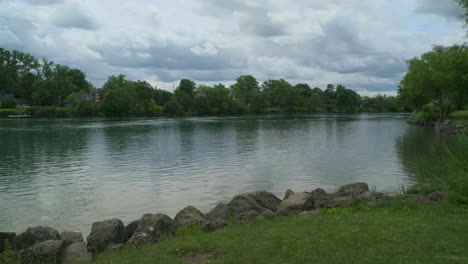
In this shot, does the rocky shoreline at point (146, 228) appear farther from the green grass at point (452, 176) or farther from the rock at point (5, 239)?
the green grass at point (452, 176)

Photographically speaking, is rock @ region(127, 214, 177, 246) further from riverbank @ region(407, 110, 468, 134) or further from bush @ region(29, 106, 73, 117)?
bush @ region(29, 106, 73, 117)

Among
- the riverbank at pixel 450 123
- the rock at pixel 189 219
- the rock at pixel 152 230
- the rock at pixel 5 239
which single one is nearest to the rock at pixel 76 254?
the rock at pixel 152 230

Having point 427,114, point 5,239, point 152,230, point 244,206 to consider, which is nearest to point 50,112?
point 427,114

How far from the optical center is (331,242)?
795 cm

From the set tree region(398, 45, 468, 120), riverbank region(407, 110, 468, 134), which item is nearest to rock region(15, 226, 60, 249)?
riverbank region(407, 110, 468, 134)

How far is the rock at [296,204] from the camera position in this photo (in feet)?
39.5

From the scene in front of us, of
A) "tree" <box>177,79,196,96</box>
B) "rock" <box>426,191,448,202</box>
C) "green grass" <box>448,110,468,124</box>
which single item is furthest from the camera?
"tree" <box>177,79,196,96</box>

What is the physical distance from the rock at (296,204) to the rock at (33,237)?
672 cm

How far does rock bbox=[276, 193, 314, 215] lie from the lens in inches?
474

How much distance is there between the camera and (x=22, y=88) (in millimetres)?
155375

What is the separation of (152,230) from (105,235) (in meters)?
1.48

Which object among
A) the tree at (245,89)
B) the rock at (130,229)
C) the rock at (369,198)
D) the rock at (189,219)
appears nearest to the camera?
the rock at (130,229)

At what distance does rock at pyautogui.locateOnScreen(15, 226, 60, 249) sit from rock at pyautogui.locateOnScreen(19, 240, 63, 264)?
1.25 metres

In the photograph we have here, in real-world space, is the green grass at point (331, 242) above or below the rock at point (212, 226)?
above
